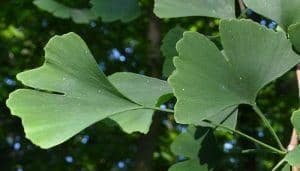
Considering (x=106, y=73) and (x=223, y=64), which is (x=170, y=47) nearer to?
(x=223, y=64)

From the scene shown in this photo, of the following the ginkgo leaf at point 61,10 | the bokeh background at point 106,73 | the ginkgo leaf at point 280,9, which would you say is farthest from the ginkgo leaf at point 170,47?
the bokeh background at point 106,73

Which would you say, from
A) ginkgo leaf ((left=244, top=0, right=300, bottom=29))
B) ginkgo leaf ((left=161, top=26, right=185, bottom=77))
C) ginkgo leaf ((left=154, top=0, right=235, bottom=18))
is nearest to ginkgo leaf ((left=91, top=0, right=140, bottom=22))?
ginkgo leaf ((left=161, top=26, right=185, bottom=77))

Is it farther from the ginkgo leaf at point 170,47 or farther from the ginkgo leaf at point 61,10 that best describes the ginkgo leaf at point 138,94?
the ginkgo leaf at point 61,10

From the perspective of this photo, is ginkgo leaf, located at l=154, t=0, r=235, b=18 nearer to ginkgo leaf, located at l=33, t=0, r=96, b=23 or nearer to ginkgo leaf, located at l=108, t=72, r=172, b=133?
ginkgo leaf, located at l=108, t=72, r=172, b=133

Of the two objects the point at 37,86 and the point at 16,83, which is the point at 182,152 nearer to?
the point at 37,86

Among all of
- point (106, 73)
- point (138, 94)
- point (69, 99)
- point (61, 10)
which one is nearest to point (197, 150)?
point (138, 94)
